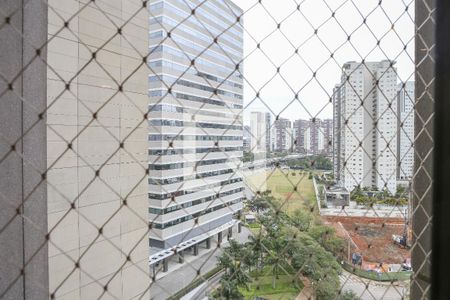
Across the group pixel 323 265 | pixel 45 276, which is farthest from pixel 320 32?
pixel 45 276

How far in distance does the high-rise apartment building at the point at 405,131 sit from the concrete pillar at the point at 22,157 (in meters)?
0.95

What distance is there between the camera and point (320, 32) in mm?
901

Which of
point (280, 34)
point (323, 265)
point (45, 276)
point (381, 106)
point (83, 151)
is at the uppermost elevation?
point (280, 34)

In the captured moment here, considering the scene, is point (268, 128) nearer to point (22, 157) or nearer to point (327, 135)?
point (327, 135)

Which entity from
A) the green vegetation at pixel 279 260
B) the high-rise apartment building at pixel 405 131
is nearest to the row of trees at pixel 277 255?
the green vegetation at pixel 279 260

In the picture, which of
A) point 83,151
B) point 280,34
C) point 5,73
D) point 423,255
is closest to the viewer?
point 5,73

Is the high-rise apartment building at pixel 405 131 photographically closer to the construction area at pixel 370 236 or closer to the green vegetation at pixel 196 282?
the construction area at pixel 370 236

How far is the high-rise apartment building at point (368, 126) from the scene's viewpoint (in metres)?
0.98

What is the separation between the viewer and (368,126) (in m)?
1.04

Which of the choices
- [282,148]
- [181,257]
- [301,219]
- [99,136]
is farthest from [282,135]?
[99,136]

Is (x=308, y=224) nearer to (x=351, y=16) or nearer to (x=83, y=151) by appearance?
(x=351, y=16)

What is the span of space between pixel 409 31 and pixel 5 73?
40.5 inches

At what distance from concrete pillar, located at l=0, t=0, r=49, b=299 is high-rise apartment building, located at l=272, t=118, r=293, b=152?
0.55m

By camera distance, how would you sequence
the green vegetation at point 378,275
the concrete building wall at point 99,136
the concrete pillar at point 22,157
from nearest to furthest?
the concrete pillar at point 22,157
the green vegetation at point 378,275
the concrete building wall at point 99,136
